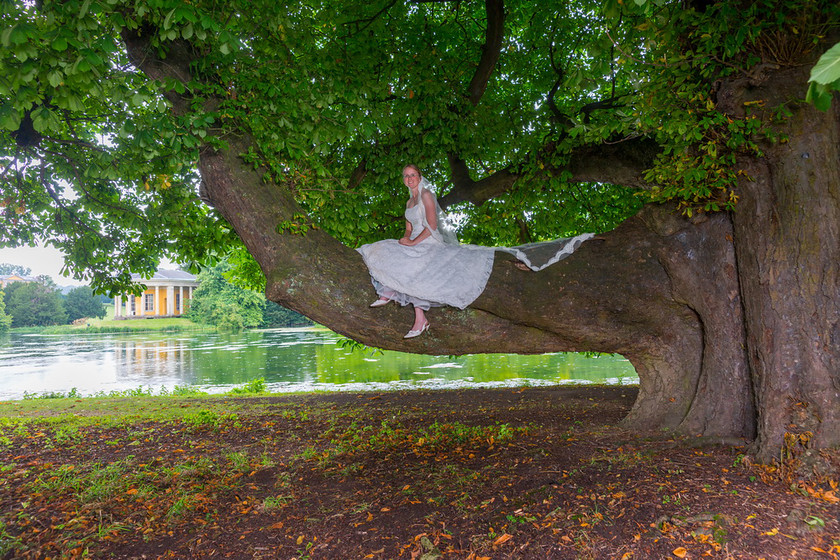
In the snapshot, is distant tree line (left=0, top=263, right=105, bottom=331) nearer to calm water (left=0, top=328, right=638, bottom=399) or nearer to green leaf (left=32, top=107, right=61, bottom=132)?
calm water (left=0, top=328, right=638, bottom=399)

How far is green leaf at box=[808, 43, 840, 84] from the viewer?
123 centimetres

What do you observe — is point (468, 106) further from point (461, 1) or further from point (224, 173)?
point (224, 173)

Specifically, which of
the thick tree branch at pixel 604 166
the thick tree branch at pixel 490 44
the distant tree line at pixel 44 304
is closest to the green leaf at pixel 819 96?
the thick tree branch at pixel 604 166

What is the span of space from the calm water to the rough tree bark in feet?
29.2

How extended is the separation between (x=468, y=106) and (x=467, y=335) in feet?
15.2

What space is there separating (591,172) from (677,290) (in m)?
2.60

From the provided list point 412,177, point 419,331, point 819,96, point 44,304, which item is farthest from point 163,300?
point 819,96

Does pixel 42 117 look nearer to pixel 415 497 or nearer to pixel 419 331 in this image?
pixel 419 331

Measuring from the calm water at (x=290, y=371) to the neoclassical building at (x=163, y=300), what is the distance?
3515 centimetres

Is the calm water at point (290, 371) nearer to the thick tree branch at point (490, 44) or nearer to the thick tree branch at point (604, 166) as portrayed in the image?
the thick tree branch at point (604, 166)

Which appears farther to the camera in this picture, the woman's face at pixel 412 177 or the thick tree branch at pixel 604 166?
the thick tree branch at pixel 604 166

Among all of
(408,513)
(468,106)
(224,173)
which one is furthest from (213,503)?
(468,106)

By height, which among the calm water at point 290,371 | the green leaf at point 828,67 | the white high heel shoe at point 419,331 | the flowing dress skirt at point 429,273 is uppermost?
the green leaf at point 828,67

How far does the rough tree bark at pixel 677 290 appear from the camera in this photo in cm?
396
